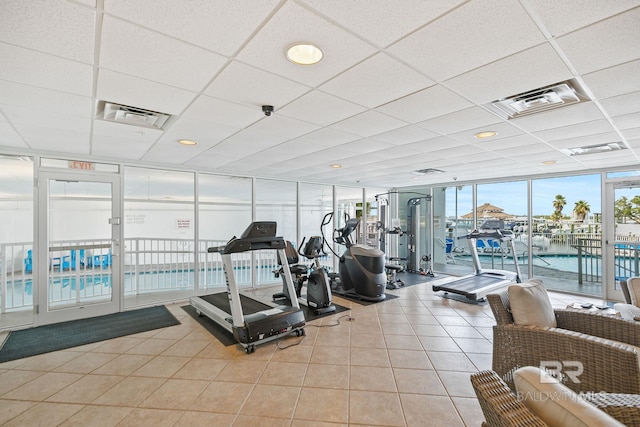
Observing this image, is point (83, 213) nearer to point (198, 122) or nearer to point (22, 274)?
point (22, 274)

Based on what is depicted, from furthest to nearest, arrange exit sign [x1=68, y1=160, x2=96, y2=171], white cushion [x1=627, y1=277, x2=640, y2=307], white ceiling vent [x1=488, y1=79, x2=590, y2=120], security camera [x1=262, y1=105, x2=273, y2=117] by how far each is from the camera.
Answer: exit sign [x1=68, y1=160, x2=96, y2=171], white cushion [x1=627, y1=277, x2=640, y2=307], security camera [x1=262, y1=105, x2=273, y2=117], white ceiling vent [x1=488, y1=79, x2=590, y2=120]

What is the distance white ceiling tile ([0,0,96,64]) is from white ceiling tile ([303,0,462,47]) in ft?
3.58

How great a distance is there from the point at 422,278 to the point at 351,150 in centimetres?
412

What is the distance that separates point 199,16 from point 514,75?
1.95 m

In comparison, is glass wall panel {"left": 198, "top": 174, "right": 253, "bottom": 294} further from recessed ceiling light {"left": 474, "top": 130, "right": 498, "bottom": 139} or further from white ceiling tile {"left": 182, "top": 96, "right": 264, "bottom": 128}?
recessed ceiling light {"left": 474, "top": 130, "right": 498, "bottom": 139}

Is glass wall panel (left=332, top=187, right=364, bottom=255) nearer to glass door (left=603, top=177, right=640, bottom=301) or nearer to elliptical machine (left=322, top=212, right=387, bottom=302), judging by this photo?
elliptical machine (left=322, top=212, right=387, bottom=302)

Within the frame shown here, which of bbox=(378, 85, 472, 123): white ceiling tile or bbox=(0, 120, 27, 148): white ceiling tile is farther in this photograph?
bbox=(0, 120, 27, 148): white ceiling tile

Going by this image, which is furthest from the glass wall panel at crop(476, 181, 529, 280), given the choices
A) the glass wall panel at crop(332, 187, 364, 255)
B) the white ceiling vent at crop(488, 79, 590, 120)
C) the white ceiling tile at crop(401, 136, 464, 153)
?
the white ceiling vent at crop(488, 79, 590, 120)

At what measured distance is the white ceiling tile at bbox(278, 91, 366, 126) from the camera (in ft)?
7.37

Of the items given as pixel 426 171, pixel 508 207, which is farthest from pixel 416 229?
pixel 508 207

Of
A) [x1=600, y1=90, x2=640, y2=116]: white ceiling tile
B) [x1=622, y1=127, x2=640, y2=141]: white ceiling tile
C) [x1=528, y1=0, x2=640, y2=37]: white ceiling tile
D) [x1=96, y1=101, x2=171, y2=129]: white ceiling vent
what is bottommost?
[x1=622, y1=127, x2=640, y2=141]: white ceiling tile

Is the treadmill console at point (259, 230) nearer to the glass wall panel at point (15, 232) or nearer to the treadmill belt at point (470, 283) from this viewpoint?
the treadmill belt at point (470, 283)

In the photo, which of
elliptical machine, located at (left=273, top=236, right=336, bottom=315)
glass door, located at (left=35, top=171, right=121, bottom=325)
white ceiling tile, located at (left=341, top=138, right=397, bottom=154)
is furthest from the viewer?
elliptical machine, located at (left=273, top=236, right=336, bottom=315)

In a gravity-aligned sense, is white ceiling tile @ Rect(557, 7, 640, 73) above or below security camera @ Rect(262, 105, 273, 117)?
above
